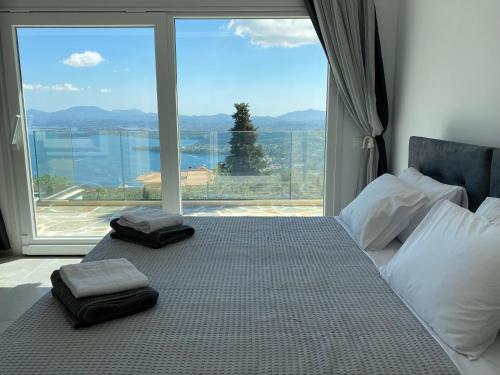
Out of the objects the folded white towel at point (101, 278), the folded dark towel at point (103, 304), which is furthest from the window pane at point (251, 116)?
the folded dark towel at point (103, 304)

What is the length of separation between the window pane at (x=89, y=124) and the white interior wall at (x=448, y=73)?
2084 mm

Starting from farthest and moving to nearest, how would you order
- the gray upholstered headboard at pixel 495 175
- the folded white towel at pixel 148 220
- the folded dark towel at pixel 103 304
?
the folded white towel at pixel 148 220 < the gray upholstered headboard at pixel 495 175 < the folded dark towel at pixel 103 304

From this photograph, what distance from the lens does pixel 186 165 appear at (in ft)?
11.7

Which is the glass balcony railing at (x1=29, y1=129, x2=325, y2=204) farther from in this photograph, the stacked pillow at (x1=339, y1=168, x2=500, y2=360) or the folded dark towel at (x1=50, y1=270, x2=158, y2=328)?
the folded dark towel at (x1=50, y1=270, x2=158, y2=328)

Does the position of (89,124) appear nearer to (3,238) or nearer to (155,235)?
(3,238)

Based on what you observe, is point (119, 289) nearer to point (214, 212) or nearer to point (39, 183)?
point (214, 212)

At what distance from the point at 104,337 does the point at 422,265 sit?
1.13 metres

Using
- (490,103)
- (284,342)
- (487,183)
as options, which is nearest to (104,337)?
(284,342)

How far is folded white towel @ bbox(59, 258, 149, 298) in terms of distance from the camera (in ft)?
4.56

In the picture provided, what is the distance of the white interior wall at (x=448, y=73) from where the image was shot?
6.11 feet

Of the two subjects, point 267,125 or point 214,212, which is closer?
point 267,125

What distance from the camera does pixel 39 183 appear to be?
12.0 ft

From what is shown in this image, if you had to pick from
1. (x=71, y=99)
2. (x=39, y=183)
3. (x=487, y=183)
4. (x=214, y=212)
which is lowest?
(x=214, y=212)

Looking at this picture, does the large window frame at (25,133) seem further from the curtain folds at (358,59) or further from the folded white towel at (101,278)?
the folded white towel at (101,278)
